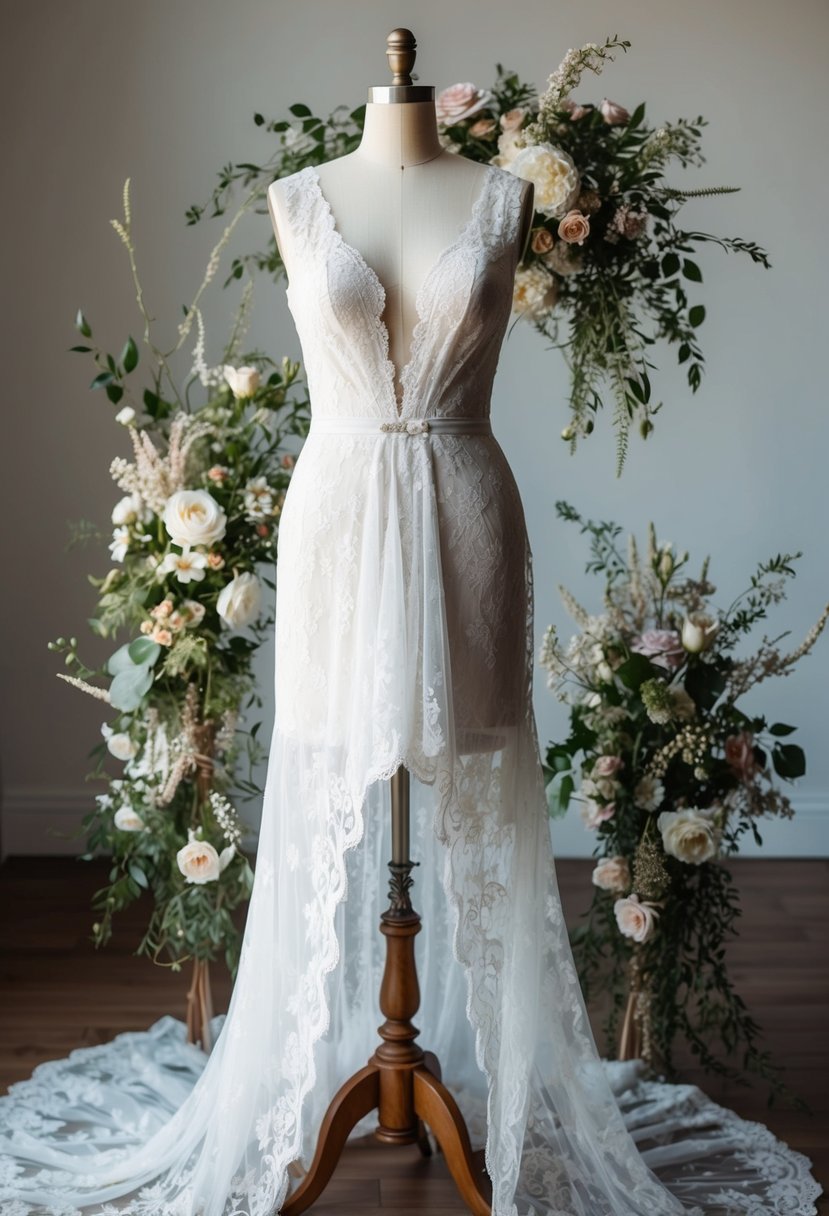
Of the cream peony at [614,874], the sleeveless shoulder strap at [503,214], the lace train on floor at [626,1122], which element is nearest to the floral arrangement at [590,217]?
the sleeveless shoulder strap at [503,214]

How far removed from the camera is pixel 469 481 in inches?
81.5

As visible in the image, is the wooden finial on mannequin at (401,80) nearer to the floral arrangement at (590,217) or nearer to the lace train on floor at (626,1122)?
the floral arrangement at (590,217)

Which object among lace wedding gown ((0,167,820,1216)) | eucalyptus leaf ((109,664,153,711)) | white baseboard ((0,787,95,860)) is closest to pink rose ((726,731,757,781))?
lace wedding gown ((0,167,820,1216))

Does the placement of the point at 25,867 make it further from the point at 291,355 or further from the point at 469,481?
the point at 469,481

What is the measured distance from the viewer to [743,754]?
263 cm

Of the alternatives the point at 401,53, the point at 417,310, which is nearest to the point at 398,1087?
the point at 417,310

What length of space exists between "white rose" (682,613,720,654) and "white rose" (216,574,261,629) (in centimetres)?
80

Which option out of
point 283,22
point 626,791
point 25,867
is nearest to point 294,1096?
point 626,791

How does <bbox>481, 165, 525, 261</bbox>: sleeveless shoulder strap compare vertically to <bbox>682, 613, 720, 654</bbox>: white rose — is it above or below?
above

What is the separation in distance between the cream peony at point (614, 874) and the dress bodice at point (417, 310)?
96cm

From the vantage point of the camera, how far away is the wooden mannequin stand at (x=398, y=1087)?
91.2 inches

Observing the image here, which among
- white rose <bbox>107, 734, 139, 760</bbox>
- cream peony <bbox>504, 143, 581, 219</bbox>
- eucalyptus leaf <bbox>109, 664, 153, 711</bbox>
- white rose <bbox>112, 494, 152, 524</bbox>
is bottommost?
white rose <bbox>107, 734, 139, 760</bbox>

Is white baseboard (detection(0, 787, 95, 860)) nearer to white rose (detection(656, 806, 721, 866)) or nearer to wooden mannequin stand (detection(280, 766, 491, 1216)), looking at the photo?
wooden mannequin stand (detection(280, 766, 491, 1216))

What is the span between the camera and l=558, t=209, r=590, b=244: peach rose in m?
2.43
